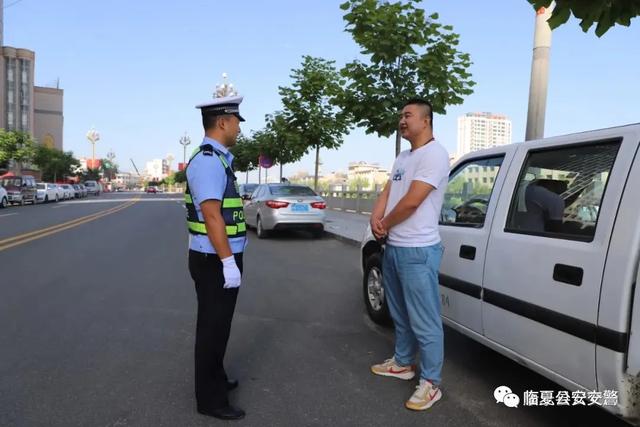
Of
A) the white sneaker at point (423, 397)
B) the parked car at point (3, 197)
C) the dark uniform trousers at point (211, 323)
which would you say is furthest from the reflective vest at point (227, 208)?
the parked car at point (3, 197)

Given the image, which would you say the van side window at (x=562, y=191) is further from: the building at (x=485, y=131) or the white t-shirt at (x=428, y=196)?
the building at (x=485, y=131)

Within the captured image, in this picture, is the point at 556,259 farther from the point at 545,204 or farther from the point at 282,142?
the point at 282,142

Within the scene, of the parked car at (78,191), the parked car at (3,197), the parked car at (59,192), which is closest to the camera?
the parked car at (3,197)

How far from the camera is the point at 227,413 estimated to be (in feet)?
9.85

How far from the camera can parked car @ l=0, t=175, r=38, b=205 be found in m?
31.8

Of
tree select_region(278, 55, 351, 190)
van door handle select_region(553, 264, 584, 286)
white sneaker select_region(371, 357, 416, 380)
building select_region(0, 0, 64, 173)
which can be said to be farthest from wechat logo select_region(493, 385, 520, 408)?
building select_region(0, 0, 64, 173)

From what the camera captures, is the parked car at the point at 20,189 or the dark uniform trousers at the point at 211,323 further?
the parked car at the point at 20,189

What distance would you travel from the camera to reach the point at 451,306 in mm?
3721

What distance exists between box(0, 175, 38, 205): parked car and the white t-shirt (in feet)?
113

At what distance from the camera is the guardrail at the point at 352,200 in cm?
2175

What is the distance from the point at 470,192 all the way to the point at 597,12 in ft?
4.88

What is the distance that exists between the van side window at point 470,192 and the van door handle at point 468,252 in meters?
0.17

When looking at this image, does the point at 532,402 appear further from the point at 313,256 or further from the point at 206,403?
the point at 313,256

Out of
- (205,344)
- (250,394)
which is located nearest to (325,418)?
(250,394)
